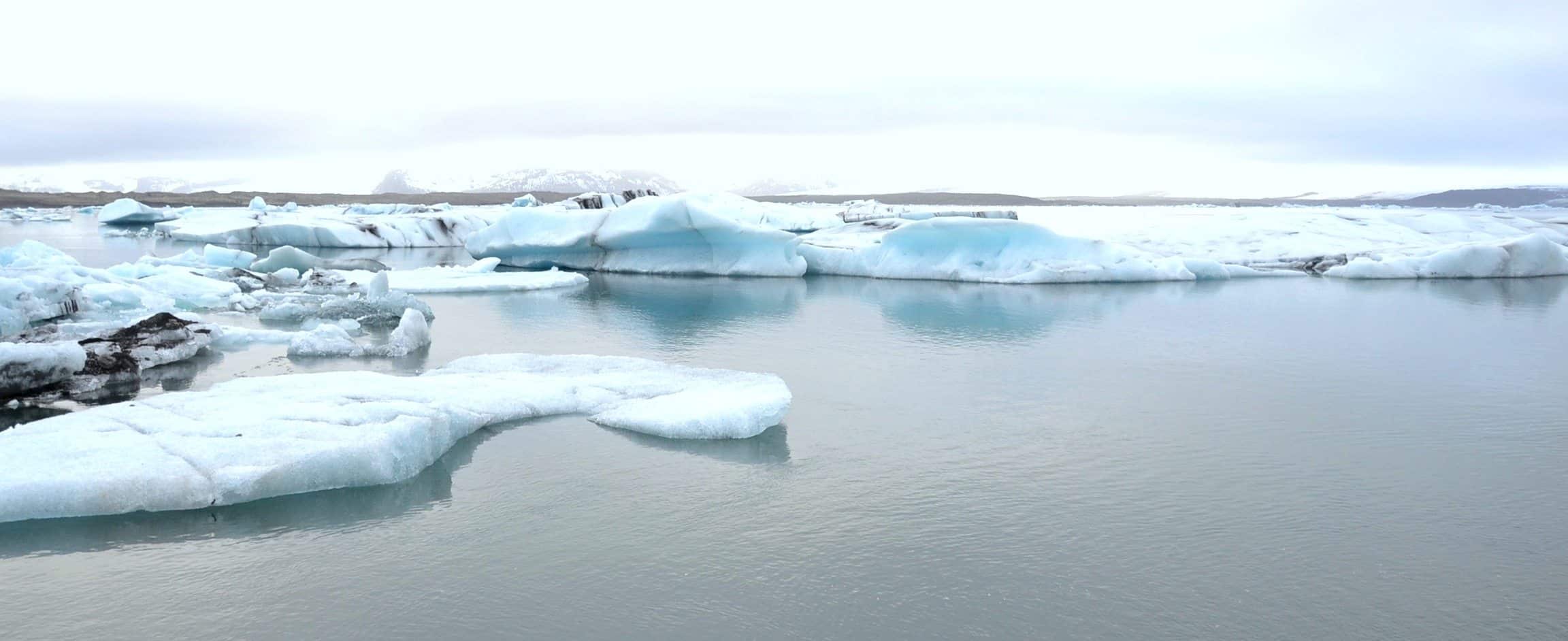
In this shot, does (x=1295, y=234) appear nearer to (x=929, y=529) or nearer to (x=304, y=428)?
(x=929, y=529)

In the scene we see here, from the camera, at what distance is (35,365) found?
5703 millimetres

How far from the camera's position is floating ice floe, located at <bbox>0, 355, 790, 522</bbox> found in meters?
3.87

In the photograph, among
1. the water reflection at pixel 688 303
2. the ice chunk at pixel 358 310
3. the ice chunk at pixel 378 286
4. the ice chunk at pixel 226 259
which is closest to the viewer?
the ice chunk at pixel 358 310

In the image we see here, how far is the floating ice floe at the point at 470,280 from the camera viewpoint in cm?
1248

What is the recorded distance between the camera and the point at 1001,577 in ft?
11.1

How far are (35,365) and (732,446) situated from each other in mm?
3942

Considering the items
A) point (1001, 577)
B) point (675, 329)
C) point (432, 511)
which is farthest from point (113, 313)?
point (1001, 577)

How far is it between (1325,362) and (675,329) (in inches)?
204

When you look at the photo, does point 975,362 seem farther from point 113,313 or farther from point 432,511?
point 113,313

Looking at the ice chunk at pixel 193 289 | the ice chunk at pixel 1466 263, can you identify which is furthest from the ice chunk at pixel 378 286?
the ice chunk at pixel 1466 263

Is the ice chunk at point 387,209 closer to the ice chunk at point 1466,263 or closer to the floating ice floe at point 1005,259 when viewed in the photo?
the floating ice floe at point 1005,259

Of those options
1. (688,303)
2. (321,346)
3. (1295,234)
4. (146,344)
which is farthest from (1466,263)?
(146,344)

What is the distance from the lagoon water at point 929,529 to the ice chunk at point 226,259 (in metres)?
9.24

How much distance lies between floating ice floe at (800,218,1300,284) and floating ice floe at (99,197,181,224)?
2484cm
